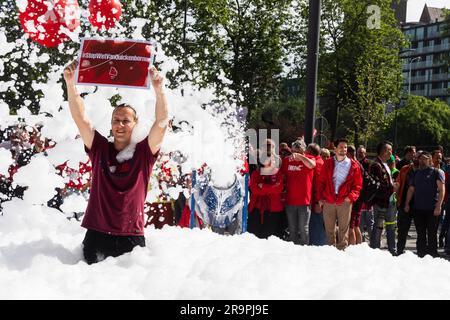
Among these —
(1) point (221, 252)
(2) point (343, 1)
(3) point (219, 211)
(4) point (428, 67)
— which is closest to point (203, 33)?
(2) point (343, 1)

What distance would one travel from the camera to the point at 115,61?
5.07m

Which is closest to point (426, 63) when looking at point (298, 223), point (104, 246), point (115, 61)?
point (298, 223)

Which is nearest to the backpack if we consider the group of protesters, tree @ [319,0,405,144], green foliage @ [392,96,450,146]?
the group of protesters

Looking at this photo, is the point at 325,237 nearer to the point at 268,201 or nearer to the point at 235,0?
the point at 268,201

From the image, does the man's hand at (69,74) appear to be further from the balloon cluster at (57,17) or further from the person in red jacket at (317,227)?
the person in red jacket at (317,227)

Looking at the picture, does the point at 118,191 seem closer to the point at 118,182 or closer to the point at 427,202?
the point at 118,182

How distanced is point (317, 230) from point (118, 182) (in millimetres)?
6156

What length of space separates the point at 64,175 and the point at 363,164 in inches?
216

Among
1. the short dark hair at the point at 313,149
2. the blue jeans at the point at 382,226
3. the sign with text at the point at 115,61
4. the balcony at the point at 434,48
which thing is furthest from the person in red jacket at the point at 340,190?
the balcony at the point at 434,48

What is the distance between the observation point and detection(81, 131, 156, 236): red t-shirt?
4.44 m

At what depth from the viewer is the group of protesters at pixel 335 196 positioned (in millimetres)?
9406

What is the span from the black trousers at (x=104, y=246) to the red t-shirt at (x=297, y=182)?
5260 millimetres

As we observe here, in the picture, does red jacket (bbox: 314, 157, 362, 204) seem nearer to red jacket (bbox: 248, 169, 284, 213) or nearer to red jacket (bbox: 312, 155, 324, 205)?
red jacket (bbox: 312, 155, 324, 205)

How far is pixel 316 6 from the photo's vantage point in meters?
8.02
